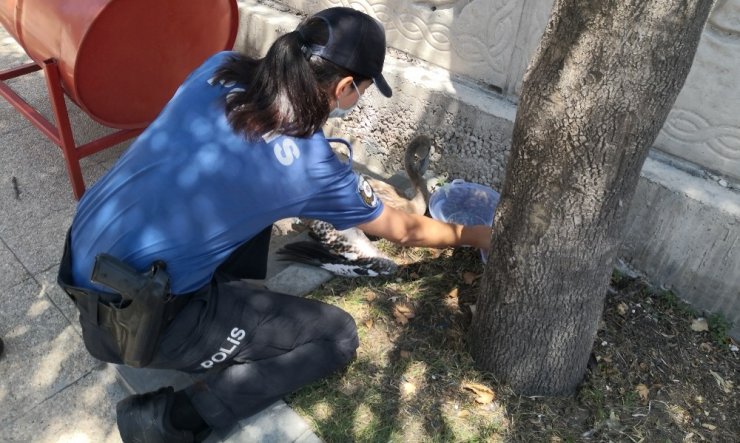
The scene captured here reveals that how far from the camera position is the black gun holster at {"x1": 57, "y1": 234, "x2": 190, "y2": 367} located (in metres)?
2.02

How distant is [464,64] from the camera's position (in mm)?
3799

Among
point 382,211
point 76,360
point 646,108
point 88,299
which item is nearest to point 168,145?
point 88,299

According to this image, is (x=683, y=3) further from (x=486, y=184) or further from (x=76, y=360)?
(x=76, y=360)

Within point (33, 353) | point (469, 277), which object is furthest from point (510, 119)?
point (33, 353)

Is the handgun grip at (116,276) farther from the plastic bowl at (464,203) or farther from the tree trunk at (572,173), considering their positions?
the plastic bowl at (464,203)

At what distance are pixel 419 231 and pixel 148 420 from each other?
1314mm

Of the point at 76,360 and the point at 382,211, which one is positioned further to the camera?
the point at 76,360

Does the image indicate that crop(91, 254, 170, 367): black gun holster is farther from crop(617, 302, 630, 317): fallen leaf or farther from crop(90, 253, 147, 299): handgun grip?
crop(617, 302, 630, 317): fallen leaf

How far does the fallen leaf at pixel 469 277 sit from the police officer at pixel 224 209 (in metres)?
0.83

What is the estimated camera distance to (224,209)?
2150 millimetres

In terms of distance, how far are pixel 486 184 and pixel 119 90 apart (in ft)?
7.54

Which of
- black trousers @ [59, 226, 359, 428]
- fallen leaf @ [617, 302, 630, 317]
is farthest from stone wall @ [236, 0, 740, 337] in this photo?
black trousers @ [59, 226, 359, 428]

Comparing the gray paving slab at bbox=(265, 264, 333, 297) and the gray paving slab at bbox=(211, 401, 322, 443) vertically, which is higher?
the gray paving slab at bbox=(265, 264, 333, 297)

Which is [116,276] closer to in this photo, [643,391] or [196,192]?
[196,192]
